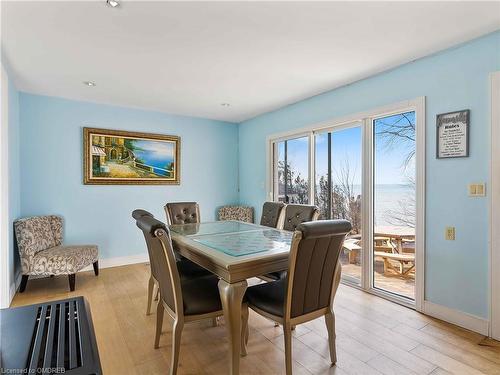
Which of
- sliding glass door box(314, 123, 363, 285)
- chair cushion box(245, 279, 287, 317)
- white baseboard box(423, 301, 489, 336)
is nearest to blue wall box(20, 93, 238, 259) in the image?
sliding glass door box(314, 123, 363, 285)

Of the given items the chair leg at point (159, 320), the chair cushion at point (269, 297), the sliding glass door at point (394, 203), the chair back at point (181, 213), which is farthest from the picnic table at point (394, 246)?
the chair leg at point (159, 320)

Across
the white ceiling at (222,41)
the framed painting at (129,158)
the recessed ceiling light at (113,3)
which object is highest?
the white ceiling at (222,41)

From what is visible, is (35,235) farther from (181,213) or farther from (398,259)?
(398,259)

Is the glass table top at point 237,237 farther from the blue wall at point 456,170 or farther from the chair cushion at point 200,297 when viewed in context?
the blue wall at point 456,170

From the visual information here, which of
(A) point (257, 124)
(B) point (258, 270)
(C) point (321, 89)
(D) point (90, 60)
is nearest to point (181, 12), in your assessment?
(D) point (90, 60)

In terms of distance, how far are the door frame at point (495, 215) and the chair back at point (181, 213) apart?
2938 millimetres

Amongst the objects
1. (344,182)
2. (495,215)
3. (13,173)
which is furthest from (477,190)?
(13,173)

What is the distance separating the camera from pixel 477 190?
2.25 m

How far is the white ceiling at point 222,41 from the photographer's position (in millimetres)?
1871

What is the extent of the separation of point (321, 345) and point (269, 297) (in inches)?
27.9

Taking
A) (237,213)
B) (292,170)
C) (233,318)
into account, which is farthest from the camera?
(237,213)

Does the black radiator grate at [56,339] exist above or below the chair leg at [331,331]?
above

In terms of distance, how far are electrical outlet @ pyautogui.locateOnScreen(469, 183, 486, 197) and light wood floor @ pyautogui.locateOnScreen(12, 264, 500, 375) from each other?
3.67 ft

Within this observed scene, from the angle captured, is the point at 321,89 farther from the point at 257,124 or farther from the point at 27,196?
the point at 27,196
